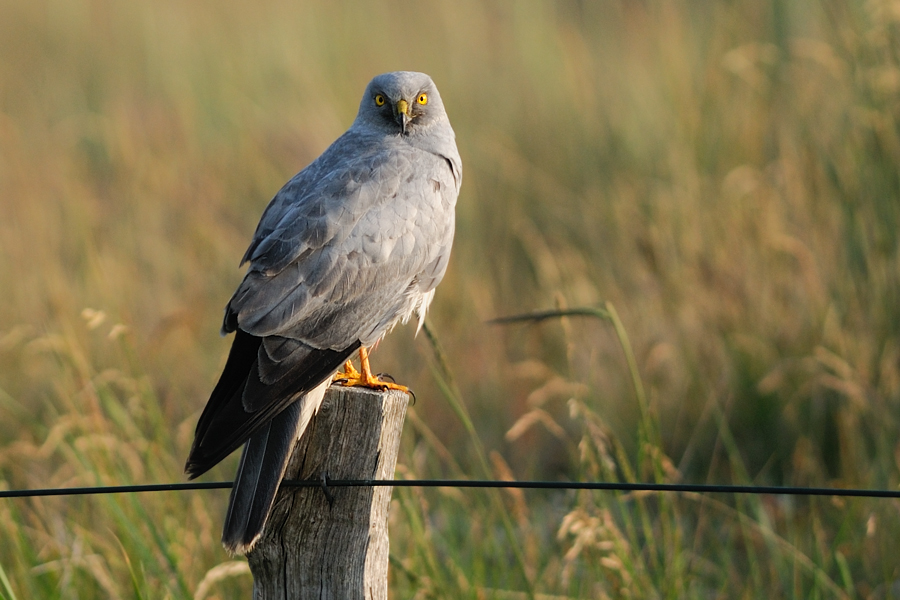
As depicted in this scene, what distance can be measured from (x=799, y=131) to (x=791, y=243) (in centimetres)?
147

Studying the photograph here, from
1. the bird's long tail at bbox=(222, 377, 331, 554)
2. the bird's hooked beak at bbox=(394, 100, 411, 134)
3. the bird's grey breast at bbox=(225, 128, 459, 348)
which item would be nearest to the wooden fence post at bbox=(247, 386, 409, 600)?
the bird's long tail at bbox=(222, 377, 331, 554)

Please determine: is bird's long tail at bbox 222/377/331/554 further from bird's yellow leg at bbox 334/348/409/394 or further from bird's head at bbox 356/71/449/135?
bird's head at bbox 356/71/449/135

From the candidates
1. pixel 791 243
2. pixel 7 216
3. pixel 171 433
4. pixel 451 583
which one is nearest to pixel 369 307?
pixel 451 583

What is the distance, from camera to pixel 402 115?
3.25m

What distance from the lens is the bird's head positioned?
3.28m

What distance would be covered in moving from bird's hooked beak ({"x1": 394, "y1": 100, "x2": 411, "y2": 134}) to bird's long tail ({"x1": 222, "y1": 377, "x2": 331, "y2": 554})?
1.27 meters

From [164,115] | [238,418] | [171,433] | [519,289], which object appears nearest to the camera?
[238,418]

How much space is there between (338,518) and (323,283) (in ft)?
2.43

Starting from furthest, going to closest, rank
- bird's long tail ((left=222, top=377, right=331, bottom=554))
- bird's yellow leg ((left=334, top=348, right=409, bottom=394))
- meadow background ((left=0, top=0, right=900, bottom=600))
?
meadow background ((left=0, top=0, right=900, bottom=600))
bird's yellow leg ((left=334, top=348, right=409, bottom=394))
bird's long tail ((left=222, top=377, right=331, bottom=554))

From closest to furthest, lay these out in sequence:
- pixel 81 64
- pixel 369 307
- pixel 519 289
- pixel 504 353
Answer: pixel 369 307 → pixel 504 353 → pixel 519 289 → pixel 81 64

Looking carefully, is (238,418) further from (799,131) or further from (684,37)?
(684,37)

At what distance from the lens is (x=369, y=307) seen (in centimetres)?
272

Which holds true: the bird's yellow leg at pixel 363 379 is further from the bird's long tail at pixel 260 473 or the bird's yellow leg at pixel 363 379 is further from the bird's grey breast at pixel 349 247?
the bird's long tail at pixel 260 473

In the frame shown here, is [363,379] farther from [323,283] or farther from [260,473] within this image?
[260,473]
